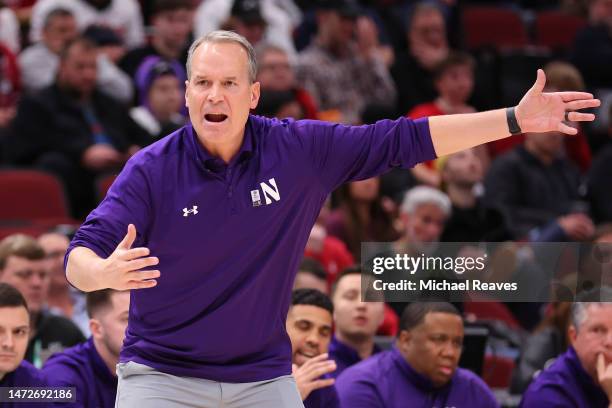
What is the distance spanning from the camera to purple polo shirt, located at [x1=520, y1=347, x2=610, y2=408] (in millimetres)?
5246

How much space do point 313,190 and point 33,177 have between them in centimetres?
429

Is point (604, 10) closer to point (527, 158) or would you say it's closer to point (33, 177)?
point (527, 158)

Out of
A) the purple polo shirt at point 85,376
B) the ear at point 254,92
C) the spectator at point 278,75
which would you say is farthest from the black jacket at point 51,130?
the ear at point 254,92

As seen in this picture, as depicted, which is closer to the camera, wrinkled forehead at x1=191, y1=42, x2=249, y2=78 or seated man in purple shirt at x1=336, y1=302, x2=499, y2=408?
wrinkled forehead at x1=191, y1=42, x2=249, y2=78

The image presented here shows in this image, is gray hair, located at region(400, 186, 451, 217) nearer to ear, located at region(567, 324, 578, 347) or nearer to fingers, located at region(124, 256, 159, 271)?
ear, located at region(567, 324, 578, 347)

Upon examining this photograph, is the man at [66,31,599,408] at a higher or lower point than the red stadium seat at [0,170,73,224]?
lower

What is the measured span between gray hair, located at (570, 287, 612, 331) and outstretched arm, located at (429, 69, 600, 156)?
1396 mm

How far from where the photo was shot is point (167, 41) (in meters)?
9.54

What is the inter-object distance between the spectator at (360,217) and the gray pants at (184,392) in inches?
172

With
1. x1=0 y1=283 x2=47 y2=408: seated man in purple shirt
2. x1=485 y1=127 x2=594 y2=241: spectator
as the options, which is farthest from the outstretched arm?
x1=485 y1=127 x2=594 y2=241: spectator

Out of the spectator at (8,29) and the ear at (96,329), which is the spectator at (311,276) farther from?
the spectator at (8,29)

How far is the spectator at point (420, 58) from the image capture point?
33.8 feet

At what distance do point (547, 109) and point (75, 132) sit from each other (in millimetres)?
5115

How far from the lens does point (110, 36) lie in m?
9.43
